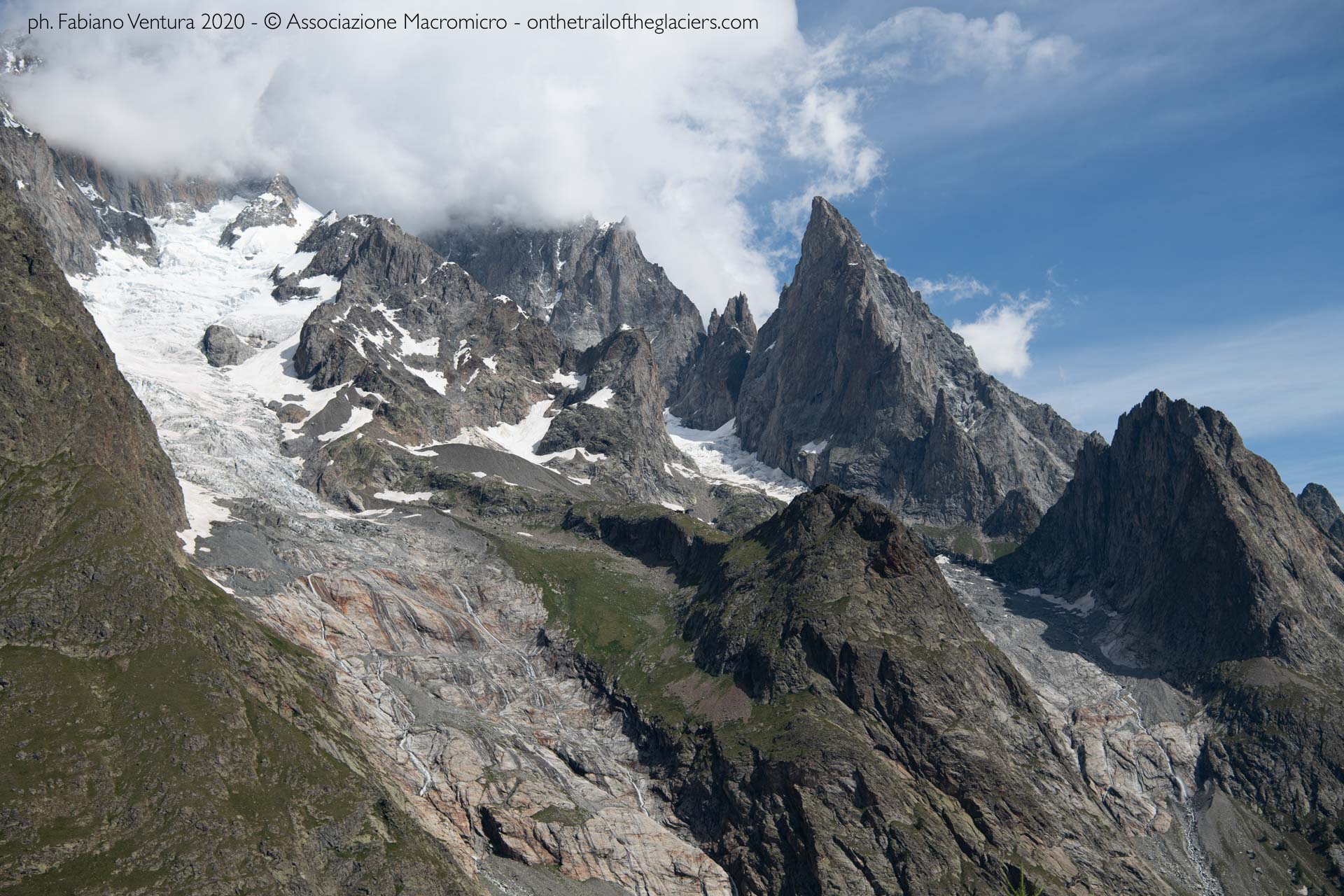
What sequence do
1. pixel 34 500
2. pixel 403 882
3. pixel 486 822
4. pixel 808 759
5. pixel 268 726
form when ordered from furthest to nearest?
pixel 808 759 → pixel 486 822 → pixel 34 500 → pixel 268 726 → pixel 403 882

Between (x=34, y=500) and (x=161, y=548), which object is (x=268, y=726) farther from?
(x=34, y=500)

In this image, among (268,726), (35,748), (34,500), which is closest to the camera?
(35,748)

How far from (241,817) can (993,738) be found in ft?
458

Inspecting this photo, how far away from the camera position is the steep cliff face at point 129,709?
118m

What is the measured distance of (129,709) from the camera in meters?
133

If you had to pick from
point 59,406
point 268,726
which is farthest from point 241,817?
point 59,406

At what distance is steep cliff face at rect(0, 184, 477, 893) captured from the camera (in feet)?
388

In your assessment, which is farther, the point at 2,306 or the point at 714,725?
the point at 714,725

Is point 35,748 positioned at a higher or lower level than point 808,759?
lower

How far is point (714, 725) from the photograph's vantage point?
199500mm

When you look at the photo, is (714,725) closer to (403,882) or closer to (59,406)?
(403,882)

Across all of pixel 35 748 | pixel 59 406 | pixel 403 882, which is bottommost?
pixel 403 882

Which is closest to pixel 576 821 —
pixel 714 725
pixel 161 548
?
pixel 714 725

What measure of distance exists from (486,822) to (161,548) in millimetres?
71294
